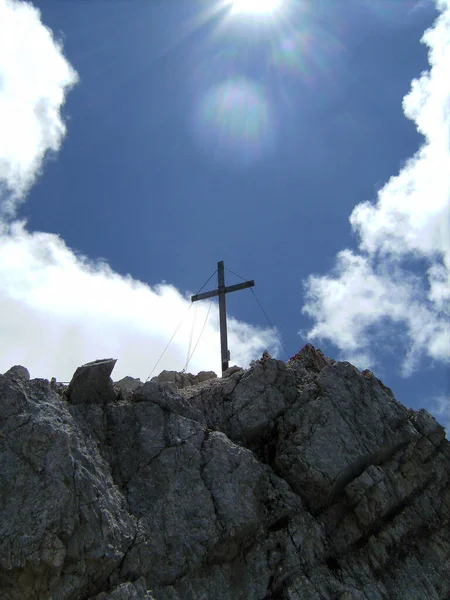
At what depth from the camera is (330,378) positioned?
71.9 ft

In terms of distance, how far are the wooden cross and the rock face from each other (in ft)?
11.4

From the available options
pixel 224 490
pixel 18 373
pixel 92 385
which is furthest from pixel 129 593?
pixel 18 373

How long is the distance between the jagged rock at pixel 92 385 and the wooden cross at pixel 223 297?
24.9 feet

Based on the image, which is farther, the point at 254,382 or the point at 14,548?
the point at 254,382

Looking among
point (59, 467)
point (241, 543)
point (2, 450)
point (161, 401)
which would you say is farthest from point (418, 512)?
point (2, 450)

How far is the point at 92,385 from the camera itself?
17.9 metres

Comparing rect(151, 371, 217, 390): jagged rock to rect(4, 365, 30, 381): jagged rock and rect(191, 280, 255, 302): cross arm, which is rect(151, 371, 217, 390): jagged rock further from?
rect(4, 365, 30, 381): jagged rock

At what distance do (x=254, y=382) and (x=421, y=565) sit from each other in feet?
29.4

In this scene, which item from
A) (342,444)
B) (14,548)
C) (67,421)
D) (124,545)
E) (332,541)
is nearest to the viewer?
(14,548)

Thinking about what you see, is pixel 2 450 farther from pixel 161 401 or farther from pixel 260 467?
pixel 260 467

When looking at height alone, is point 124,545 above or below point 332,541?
above

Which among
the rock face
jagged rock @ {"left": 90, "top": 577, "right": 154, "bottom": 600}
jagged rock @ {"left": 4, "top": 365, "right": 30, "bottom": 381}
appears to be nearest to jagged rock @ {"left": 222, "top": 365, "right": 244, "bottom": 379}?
the rock face

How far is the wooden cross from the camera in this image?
25.2 meters

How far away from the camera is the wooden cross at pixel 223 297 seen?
25.2m
